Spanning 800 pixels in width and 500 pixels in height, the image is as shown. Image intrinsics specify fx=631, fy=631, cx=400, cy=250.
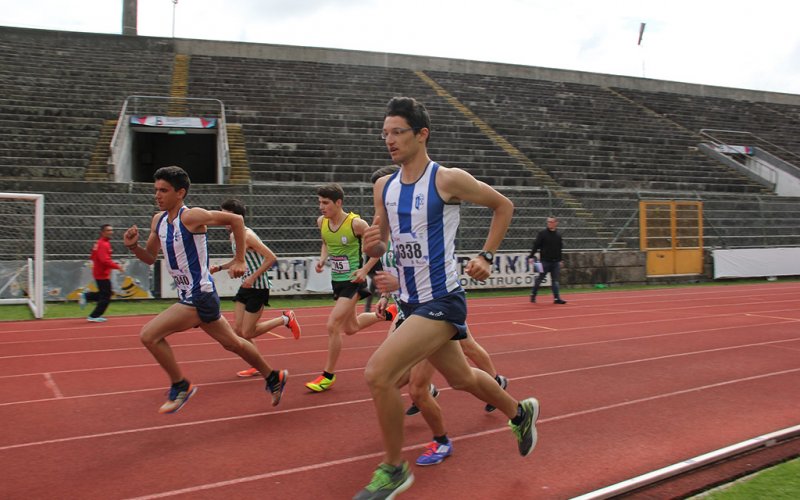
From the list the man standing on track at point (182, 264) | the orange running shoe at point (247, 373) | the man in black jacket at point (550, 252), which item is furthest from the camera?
the man in black jacket at point (550, 252)

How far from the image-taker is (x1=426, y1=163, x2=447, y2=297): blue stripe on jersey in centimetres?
370

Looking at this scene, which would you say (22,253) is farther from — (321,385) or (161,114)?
(321,385)

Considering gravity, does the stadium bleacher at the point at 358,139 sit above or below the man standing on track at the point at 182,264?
above

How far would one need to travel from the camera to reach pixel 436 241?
3.73 m

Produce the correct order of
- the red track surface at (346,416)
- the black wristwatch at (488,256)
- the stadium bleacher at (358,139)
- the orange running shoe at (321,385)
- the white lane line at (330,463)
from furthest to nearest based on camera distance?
1. the stadium bleacher at (358,139)
2. the orange running shoe at (321,385)
3. the red track surface at (346,416)
4. the white lane line at (330,463)
5. the black wristwatch at (488,256)

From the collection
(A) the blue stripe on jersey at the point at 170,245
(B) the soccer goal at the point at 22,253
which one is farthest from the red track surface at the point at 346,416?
(B) the soccer goal at the point at 22,253

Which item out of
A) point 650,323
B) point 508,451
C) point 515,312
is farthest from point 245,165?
point 508,451

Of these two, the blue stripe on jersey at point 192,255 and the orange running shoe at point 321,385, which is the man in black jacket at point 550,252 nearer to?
the orange running shoe at point 321,385

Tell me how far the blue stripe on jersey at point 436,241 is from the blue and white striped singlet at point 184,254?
227 cm

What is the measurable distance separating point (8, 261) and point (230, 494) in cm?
1229

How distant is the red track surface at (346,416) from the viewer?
156 inches

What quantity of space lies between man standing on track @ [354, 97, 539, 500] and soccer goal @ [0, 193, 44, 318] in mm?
10530

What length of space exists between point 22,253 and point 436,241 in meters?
14.0

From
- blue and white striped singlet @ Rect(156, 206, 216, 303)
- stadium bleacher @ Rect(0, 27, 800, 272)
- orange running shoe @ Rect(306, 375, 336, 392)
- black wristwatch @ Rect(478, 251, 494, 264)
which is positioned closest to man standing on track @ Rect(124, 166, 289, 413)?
blue and white striped singlet @ Rect(156, 206, 216, 303)
